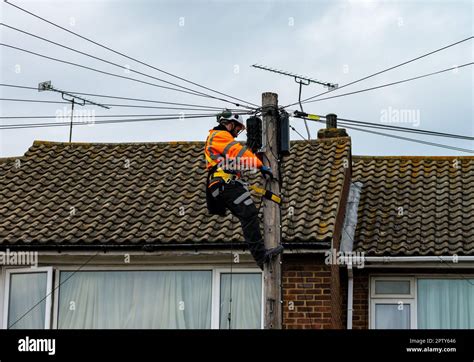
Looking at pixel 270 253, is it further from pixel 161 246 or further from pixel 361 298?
pixel 361 298

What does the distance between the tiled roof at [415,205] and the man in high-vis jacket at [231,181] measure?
5.06 meters

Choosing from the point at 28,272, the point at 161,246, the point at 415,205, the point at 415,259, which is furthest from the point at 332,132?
the point at 28,272

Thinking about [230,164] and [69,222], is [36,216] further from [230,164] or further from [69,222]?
[230,164]

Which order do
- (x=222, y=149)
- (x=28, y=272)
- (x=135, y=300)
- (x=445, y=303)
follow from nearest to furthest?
(x=222, y=149)
(x=135, y=300)
(x=28, y=272)
(x=445, y=303)

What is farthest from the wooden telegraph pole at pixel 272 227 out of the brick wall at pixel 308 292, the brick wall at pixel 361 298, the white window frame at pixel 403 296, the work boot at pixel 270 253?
the white window frame at pixel 403 296

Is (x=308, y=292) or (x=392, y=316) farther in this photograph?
(x=392, y=316)

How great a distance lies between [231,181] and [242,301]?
14.8 feet

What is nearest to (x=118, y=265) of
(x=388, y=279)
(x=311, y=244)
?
(x=311, y=244)

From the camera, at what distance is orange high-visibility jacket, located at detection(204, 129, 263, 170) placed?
13430 mm

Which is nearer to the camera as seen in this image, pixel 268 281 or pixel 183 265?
pixel 268 281

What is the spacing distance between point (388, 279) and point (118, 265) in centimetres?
438

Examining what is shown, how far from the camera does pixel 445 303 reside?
18516 mm

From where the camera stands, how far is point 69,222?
18.6 m

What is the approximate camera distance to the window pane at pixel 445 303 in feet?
60.5
